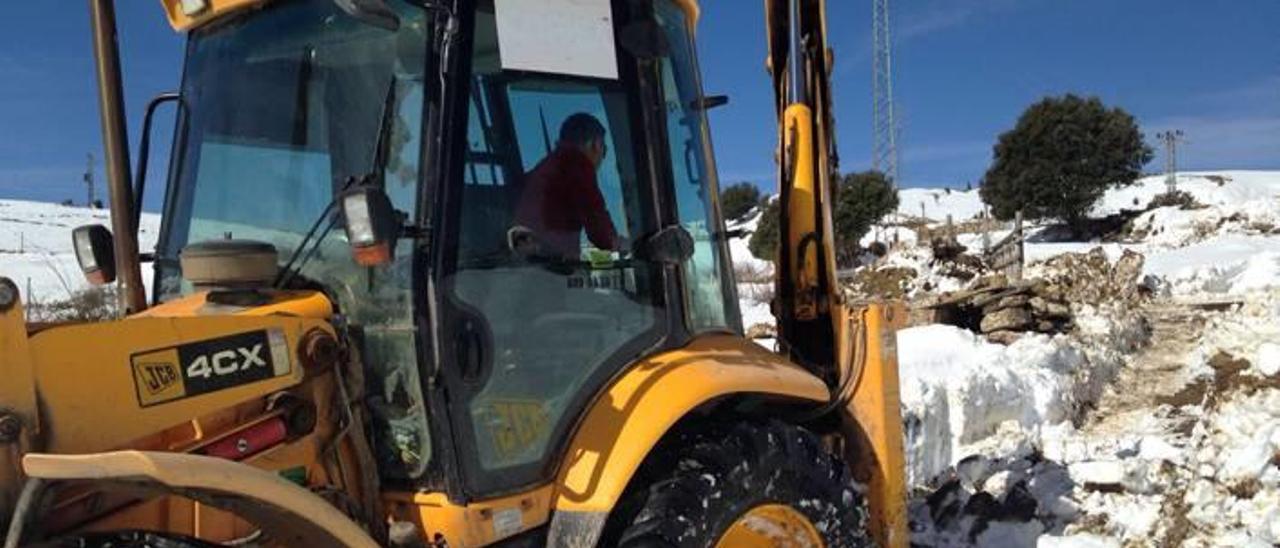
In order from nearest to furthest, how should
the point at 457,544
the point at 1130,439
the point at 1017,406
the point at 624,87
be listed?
the point at 457,544, the point at 624,87, the point at 1130,439, the point at 1017,406

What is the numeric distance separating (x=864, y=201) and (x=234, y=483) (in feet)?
127

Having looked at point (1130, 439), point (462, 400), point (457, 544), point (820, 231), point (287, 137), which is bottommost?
point (1130, 439)


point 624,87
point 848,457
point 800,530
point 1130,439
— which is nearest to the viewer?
point 624,87

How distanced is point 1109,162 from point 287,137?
4142 centimetres

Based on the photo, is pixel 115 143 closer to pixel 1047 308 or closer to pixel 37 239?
pixel 1047 308

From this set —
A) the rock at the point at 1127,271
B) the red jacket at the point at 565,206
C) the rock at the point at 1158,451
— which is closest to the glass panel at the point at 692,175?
the red jacket at the point at 565,206

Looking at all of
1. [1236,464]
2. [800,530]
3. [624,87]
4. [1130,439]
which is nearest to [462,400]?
[624,87]

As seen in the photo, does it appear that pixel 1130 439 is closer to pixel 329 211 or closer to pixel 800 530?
pixel 800 530

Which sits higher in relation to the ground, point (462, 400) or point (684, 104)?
point (684, 104)

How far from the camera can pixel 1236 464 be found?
6125 millimetres

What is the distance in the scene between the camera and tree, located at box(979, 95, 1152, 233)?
40.1 metres

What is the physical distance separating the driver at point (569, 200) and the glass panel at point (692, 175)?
0.33 metres

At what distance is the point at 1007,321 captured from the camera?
12.9 meters

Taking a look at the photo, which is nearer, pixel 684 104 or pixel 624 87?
pixel 624 87
